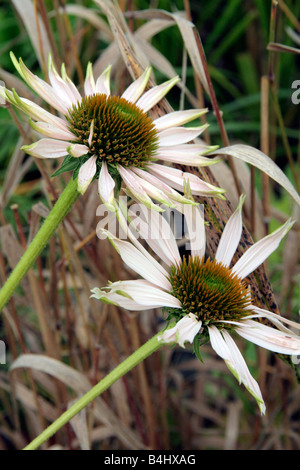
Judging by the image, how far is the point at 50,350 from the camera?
88cm

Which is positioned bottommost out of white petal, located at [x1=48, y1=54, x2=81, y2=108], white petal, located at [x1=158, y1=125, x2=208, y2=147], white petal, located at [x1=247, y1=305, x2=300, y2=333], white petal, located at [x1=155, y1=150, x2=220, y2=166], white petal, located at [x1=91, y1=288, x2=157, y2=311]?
white petal, located at [x1=247, y1=305, x2=300, y2=333]

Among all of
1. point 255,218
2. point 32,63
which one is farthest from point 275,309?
point 32,63

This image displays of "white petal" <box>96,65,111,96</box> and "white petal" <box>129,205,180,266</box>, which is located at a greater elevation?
"white petal" <box>96,65,111,96</box>

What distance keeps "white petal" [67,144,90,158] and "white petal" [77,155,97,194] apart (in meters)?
0.01

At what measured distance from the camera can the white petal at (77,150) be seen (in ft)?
1.62

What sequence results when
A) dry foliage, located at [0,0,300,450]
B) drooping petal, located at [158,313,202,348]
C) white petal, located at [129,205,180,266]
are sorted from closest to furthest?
drooping petal, located at [158,313,202,348] < white petal, located at [129,205,180,266] < dry foliage, located at [0,0,300,450]

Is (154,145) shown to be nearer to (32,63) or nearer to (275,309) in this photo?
(275,309)

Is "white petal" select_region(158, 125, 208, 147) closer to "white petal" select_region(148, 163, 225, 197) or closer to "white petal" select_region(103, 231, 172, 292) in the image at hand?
"white petal" select_region(148, 163, 225, 197)

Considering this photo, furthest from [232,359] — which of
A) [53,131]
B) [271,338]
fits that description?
[53,131]

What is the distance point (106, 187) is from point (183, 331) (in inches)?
6.1

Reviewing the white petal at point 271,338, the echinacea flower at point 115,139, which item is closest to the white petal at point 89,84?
the echinacea flower at point 115,139

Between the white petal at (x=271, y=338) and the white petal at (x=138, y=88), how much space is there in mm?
294

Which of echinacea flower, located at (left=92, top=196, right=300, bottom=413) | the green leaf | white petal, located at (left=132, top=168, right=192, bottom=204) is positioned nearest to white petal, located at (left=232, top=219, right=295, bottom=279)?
echinacea flower, located at (left=92, top=196, right=300, bottom=413)

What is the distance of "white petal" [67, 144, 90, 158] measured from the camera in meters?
0.50
